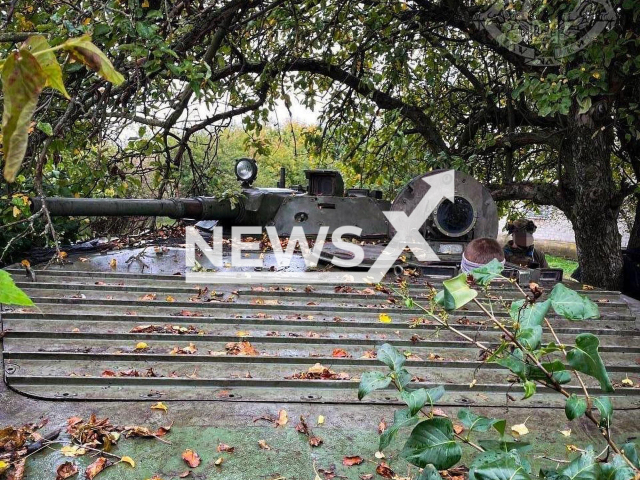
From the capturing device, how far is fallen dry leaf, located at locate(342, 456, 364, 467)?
8.46ft

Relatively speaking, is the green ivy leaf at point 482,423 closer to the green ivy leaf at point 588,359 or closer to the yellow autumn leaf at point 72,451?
the green ivy leaf at point 588,359

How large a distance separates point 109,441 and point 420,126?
8.62m

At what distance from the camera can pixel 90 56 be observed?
0.82 m

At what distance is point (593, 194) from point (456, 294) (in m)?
7.40

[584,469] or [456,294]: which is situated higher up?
[456,294]

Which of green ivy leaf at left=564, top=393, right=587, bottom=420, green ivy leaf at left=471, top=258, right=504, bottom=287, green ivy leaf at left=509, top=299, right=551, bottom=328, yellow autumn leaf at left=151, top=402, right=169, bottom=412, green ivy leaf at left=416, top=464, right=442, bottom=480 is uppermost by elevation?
green ivy leaf at left=471, top=258, right=504, bottom=287

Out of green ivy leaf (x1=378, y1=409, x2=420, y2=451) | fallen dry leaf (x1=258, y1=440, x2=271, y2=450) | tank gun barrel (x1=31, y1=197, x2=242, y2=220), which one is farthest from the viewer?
tank gun barrel (x1=31, y1=197, x2=242, y2=220)

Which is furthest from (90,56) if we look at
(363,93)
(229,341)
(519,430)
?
(363,93)

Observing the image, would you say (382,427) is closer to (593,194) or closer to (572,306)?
(572,306)

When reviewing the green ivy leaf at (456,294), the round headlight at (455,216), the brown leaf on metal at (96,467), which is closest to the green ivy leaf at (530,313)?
the green ivy leaf at (456,294)

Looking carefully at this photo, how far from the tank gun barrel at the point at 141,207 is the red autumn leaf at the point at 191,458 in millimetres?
2992

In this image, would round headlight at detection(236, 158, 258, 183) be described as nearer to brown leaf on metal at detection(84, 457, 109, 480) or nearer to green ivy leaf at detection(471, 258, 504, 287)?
brown leaf on metal at detection(84, 457, 109, 480)

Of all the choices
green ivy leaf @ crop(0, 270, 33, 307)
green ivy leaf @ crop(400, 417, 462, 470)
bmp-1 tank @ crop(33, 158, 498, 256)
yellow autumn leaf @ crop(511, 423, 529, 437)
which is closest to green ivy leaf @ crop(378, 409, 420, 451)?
green ivy leaf @ crop(400, 417, 462, 470)

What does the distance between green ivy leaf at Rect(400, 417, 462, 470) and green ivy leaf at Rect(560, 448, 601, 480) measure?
0.24m
